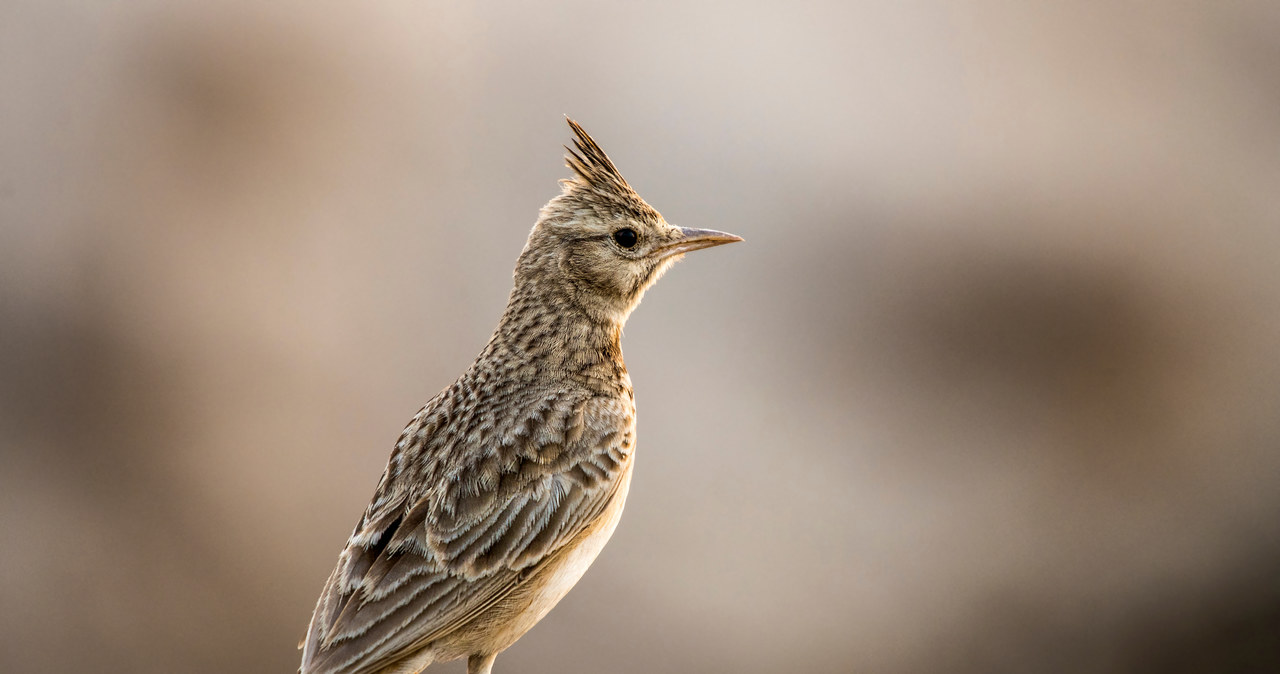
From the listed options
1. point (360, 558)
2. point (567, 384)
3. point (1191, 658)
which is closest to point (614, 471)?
point (567, 384)

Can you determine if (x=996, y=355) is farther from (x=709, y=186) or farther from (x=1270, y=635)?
(x=1270, y=635)

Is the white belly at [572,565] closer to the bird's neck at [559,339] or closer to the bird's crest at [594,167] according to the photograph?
the bird's neck at [559,339]

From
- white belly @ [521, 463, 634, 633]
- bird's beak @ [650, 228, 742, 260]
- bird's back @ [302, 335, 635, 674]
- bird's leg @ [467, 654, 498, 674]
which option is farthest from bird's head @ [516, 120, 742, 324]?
bird's leg @ [467, 654, 498, 674]

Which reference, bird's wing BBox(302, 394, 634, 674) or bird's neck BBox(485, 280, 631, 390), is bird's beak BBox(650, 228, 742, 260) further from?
bird's wing BBox(302, 394, 634, 674)

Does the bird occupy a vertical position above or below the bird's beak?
below

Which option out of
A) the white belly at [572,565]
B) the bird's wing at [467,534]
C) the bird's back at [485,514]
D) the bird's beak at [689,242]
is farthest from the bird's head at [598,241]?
the white belly at [572,565]

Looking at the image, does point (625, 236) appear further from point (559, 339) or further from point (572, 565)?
point (572, 565)

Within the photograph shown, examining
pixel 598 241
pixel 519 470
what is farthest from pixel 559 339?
pixel 519 470
